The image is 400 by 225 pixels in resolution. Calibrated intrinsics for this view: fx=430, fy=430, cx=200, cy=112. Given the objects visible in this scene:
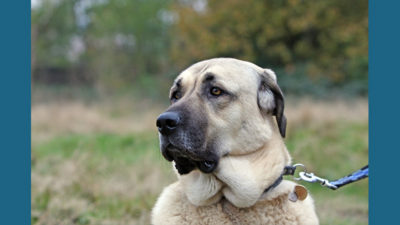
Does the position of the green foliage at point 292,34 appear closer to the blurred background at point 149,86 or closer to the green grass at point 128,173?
the blurred background at point 149,86

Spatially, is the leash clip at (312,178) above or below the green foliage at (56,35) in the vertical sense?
below

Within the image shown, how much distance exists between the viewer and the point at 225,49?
18734mm

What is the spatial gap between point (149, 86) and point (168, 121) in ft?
56.8

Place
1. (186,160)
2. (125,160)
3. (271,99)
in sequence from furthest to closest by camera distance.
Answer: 1. (125,160)
2. (271,99)
3. (186,160)

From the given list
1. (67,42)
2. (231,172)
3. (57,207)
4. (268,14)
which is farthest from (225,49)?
(231,172)

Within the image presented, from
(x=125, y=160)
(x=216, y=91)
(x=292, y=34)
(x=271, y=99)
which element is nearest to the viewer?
(x=216, y=91)

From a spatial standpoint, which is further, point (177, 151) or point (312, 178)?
point (312, 178)

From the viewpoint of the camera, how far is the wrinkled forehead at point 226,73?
3.12 meters

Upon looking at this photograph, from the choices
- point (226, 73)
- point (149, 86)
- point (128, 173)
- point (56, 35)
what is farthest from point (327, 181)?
point (56, 35)

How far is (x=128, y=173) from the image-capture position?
7.24 metres

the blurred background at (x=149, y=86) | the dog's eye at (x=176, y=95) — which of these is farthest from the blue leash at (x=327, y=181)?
the blurred background at (x=149, y=86)

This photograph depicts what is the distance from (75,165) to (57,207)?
185cm

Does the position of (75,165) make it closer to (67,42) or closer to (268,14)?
(268,14)

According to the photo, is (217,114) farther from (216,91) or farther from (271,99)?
(271,99)
